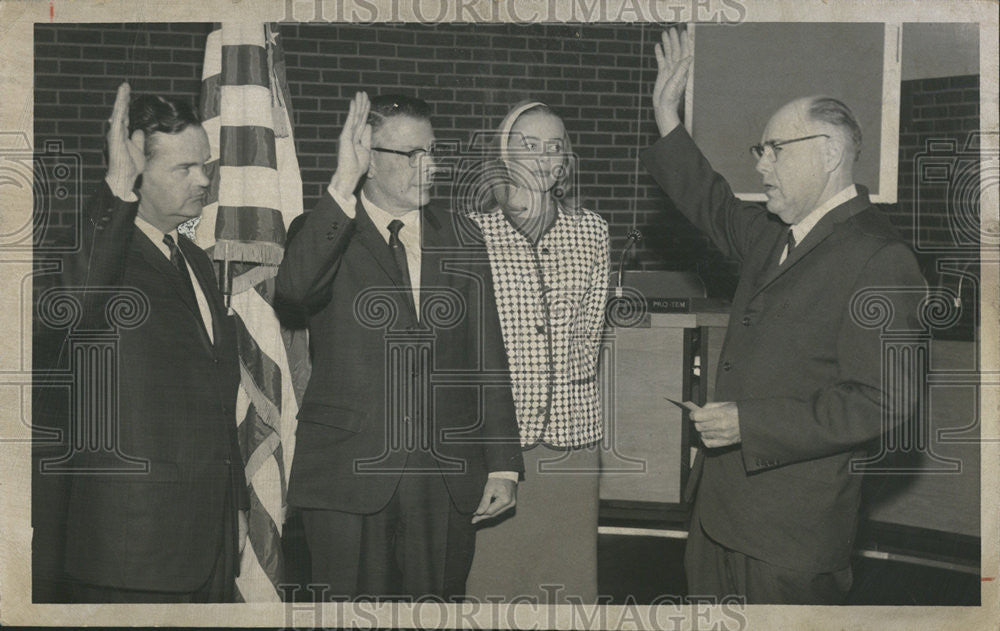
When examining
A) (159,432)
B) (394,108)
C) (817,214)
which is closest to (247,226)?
(394,108)

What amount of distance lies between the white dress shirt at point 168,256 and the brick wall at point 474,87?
29 cm

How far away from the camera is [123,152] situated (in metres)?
3.30

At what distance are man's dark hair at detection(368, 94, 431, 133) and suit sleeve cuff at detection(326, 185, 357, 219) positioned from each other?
29 cm

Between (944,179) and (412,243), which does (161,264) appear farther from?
(944,179)

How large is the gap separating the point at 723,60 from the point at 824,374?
1209 millimetres

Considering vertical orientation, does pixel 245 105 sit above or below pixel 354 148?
above

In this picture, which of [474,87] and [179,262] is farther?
[474,87]

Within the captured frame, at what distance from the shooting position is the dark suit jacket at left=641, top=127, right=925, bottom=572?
314 centimetres

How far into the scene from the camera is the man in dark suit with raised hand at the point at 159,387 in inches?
128

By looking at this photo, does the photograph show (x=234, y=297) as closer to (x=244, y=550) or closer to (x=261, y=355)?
(x=261, y=355)

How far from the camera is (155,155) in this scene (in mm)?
3289

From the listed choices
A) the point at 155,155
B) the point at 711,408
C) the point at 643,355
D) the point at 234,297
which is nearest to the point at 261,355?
the point at 234,297

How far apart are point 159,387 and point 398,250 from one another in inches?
38.0

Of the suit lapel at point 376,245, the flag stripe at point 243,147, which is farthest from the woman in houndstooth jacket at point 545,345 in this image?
the flag stripe at point 243,147
